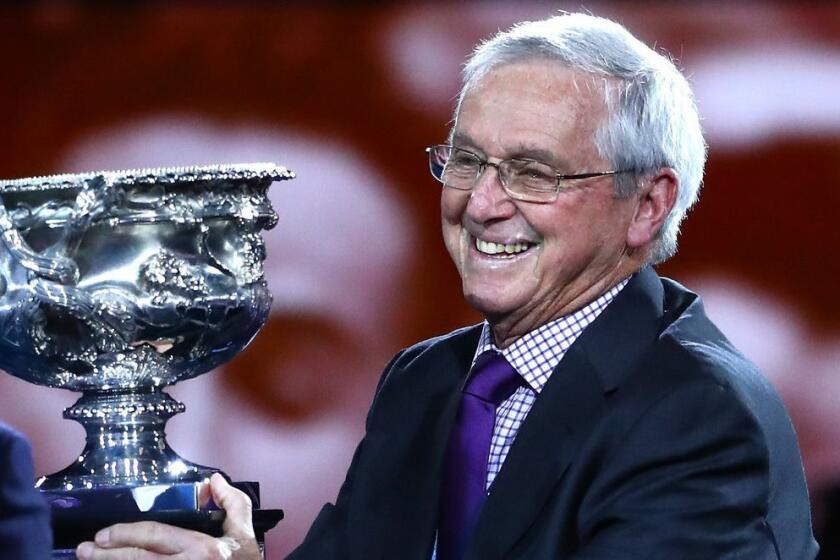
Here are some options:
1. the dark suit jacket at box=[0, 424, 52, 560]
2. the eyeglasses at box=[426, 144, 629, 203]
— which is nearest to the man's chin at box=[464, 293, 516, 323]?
the eyeglasses at box=[426, 144, 629, 203]

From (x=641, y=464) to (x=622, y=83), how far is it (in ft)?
1.31

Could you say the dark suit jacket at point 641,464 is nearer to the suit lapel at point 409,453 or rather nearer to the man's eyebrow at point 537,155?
the suit lapel at point 409,453

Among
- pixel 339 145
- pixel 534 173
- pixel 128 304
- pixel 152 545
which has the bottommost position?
pixel 152 545

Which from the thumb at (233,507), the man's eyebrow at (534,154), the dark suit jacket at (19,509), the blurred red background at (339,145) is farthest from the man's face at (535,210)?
the blurred red background at (339,145)

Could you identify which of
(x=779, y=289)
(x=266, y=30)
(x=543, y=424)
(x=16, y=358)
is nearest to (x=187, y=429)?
(x=266, y=30)

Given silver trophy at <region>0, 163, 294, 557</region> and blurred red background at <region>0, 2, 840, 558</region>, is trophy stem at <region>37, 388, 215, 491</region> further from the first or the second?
blurred red background at <region>0, 2, 840, 558</region>

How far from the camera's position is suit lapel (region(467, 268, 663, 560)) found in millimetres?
1474

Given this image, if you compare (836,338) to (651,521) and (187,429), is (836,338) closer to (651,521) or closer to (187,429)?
(187,429)

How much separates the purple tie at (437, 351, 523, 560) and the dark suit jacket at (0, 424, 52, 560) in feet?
1.49

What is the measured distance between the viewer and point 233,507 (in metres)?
1.55

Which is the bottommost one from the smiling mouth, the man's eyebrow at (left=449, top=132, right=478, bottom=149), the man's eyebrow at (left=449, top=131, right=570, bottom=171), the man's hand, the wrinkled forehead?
the man's hand

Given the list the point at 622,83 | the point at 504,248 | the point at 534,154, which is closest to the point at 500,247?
the point at 504,248

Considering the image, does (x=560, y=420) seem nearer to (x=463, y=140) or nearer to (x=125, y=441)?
(x=463, y=140)

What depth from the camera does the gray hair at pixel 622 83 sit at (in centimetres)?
→ 156
